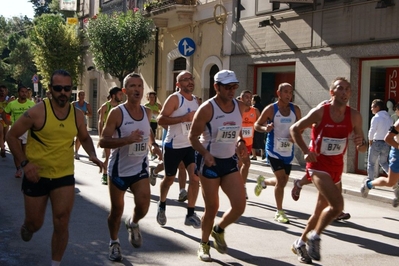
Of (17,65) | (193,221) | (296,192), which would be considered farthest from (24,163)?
(17,65)

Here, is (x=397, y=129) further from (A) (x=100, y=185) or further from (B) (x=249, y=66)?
(B) (x=249, y=66)

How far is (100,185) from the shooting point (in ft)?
43.7

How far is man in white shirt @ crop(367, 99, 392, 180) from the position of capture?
1327cm

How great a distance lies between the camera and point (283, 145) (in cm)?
968

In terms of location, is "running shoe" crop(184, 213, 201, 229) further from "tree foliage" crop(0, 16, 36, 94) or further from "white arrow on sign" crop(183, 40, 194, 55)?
"tree foliage" crop(0, 16, 36, 94)

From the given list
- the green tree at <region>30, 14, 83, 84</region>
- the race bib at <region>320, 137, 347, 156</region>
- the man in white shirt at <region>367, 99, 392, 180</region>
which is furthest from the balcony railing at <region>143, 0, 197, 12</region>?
the race bib at <region>320, 137, 347, 156</region>

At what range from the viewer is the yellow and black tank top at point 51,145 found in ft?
19.8

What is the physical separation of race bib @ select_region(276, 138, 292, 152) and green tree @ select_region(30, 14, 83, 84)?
27541 millimetres

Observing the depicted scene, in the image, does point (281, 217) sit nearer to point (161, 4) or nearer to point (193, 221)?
point (193, 221)

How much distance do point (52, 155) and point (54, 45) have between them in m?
31.0

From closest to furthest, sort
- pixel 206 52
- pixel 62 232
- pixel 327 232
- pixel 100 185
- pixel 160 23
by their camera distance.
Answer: pixel 62 232 < pixel 327 232 < pixel 100 185 < pixel 206 52 < pixel 160 23

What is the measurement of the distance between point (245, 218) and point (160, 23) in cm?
1849

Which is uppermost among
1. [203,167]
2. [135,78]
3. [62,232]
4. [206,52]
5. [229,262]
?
[206,52]

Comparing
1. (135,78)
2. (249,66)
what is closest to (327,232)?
(135,78)
